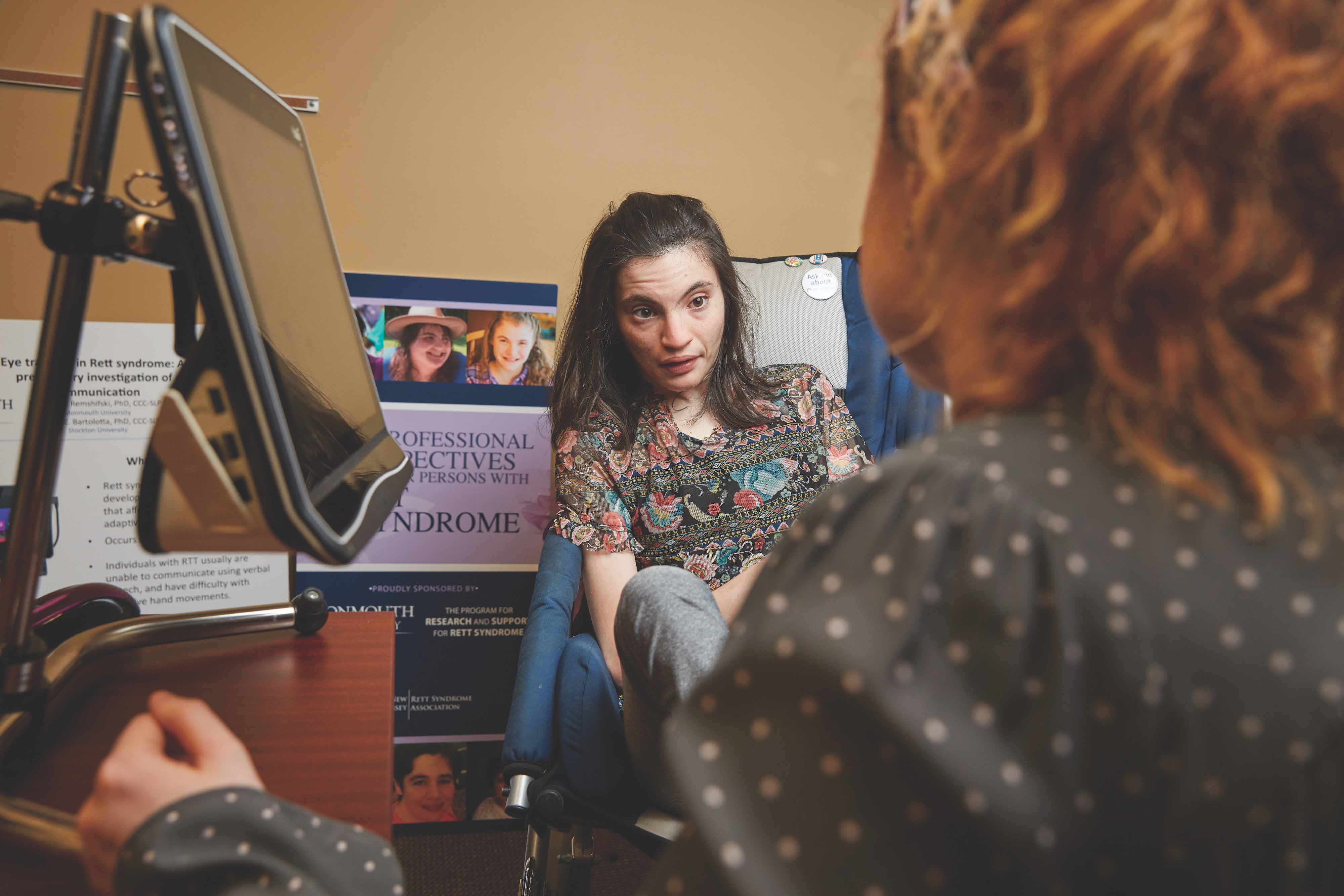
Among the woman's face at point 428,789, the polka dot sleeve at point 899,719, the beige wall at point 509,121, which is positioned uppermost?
the beige wall at point 509,121

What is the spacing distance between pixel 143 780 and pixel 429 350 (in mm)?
1630

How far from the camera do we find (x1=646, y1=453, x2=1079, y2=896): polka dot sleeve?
1.06 feet

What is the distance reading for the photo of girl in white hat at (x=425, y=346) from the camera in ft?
6.41

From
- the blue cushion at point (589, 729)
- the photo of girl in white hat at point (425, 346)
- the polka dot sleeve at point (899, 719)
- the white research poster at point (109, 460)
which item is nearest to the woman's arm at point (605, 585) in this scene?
the blue cushion at point (589, 729)

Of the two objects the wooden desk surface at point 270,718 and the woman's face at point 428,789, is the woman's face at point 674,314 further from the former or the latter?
the woman's face at point 428,789

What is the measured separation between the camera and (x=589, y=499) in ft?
4.99

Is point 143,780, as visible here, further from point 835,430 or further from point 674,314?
point 835,430

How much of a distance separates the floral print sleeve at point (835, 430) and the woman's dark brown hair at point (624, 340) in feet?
0.31

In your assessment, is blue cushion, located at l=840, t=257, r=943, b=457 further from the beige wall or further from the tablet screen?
the tablet screen

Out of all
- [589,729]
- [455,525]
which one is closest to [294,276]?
[589,729]

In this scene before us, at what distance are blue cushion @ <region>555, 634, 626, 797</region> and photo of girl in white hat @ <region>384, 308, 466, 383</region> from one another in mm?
1026

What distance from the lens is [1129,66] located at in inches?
13.4

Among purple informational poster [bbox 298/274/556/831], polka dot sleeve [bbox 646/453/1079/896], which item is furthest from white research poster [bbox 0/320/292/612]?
polka dot sleeve [bbox 646/453/1079/896]

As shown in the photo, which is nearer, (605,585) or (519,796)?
(519,796)
